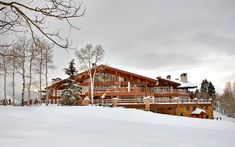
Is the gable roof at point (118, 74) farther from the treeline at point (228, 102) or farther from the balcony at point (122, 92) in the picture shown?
the treeline at point (228, 102)

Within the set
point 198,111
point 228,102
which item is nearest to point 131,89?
point 198,111

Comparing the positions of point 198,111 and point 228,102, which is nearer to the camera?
point 198,111

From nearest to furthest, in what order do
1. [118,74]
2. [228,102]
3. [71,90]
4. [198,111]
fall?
1. [71,90]
2. [198,111]
3. [118,74]
4. [228,102]

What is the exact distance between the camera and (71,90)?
3556cm

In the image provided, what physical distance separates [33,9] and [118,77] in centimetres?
4047

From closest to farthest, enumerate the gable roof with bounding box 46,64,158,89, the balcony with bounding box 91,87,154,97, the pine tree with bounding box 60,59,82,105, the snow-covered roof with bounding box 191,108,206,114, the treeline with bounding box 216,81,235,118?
the pine tree with bounding box 60,59,82,105
the snow-covered roof with bounding box 191,108,206,114
the balcony with bounding box 91,87,154,97
the gable roof with bounding box 46,64,158,89
the treeline with bounding box 216,81,235,118

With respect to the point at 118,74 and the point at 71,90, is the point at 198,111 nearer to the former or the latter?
the point at 118,74

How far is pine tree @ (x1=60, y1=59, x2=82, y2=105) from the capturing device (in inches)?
1372

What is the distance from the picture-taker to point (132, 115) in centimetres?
1762

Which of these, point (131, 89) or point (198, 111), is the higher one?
point (131, 89)

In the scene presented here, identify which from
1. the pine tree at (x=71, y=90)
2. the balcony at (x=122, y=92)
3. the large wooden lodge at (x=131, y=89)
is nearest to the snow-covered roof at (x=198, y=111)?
the large wooden lodge at (x=131, y=89)

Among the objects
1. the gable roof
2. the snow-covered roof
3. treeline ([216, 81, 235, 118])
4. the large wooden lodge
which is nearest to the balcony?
the large wooden lodge

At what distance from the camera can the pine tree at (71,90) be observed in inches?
1372

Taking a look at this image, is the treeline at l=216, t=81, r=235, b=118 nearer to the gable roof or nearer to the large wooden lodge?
the large wooden lodge
